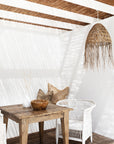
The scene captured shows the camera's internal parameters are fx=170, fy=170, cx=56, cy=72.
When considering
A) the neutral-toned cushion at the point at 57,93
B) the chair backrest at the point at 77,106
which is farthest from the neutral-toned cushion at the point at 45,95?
the chair backrest at the point at 77,106

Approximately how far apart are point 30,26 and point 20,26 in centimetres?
27

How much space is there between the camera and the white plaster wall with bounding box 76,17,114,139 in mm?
3461

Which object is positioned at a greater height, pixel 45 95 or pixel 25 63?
pixel 25 63

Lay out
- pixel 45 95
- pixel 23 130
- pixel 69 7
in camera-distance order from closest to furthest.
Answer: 1. pixel 23 130
2. pixel 69 7
3. pixel 45 95

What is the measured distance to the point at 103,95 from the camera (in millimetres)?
3607

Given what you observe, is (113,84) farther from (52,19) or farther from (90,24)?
(52,19)

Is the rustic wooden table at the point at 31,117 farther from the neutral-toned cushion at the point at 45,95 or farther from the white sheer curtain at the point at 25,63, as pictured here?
the neutral-toned cushion at the point at 45,95

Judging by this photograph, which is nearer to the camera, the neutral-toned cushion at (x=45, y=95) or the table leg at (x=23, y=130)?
the table leg at (x=23, y=130)

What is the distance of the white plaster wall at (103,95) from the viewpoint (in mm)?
3461

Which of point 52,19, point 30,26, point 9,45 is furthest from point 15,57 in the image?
point 52,19

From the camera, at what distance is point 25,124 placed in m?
2.33

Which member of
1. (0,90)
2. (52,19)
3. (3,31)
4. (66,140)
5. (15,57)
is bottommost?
(66,140)

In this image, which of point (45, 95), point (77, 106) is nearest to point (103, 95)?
point (77, 106)

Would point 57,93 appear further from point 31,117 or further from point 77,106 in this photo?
point 31,117
